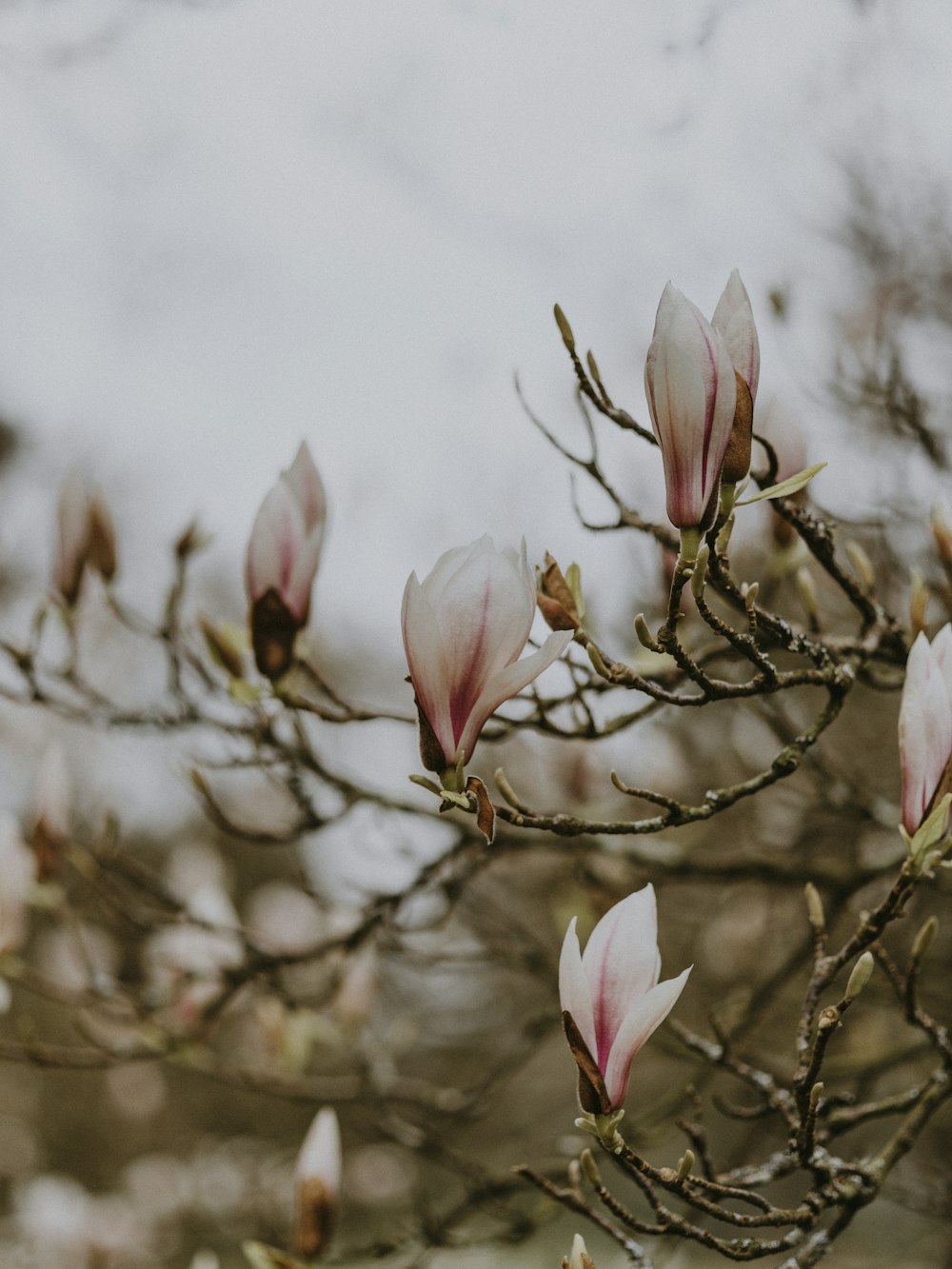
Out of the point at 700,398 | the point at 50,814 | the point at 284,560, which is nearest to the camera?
the point at 700,398

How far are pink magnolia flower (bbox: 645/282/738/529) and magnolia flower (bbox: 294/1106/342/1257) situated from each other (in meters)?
1.01

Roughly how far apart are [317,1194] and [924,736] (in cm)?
99

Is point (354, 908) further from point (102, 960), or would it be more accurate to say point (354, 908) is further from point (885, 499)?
point (102, 960)

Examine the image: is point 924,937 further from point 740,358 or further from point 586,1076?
point 740,358

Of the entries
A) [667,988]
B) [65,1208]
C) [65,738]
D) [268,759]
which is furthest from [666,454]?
[65,738]

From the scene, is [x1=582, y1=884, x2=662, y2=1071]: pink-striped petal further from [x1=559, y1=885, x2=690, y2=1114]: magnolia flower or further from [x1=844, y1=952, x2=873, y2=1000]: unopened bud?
[x1=844, y1=952, x2=873, y2=1000]: unopened bud

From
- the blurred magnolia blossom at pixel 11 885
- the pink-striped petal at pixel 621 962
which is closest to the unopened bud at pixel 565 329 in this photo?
the pink-striped petal at pixel 621 962

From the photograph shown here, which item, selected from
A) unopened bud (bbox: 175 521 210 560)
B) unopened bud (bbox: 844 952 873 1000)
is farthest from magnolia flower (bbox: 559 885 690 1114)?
unopened bud (bbox: 175 521 210 560)

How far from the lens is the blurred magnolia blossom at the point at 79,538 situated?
1.49 m

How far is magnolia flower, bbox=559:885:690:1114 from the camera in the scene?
798mm

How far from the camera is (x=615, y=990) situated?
2.65 feet

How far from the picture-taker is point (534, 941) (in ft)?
7.22

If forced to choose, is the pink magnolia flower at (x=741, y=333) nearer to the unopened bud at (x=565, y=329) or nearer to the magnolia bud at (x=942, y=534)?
the unopened bud at (x=565, y=329)

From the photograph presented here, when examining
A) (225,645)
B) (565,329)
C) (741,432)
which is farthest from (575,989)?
(225,645)
